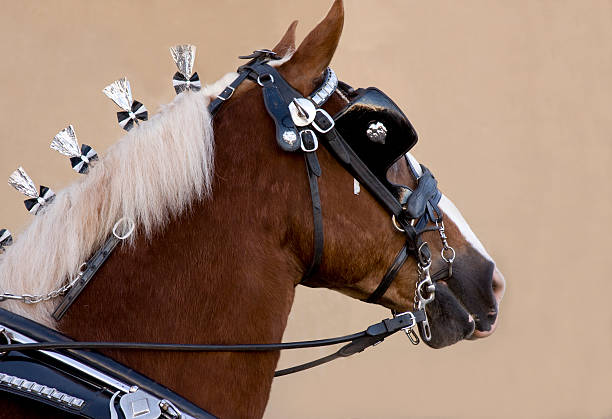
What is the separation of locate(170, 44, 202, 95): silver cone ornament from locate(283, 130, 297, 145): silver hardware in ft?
0.61

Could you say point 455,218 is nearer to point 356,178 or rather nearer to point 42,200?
point 356,178

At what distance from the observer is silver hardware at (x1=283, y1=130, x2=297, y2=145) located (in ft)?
3.16

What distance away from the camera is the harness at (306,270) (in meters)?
0.81

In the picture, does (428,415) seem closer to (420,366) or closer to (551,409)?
(420,366)

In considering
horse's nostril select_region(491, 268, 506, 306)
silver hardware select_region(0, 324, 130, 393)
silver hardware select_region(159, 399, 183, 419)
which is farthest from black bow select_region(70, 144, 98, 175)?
horse's nostril select_region(491, 268, 506, 306)

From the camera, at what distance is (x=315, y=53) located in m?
1.00

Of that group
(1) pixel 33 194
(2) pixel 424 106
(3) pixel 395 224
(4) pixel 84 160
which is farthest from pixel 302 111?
(2) pixel 424 106

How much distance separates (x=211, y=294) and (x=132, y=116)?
0.33 m

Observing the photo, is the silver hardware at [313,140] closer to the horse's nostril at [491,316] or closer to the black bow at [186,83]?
the black bow at [186,83]

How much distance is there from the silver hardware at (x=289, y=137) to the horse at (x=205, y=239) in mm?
28

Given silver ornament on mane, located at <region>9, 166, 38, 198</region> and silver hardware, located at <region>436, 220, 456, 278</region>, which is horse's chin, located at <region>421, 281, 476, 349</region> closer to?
silver hardware, located at <region>436, 220, 456, 278</region>

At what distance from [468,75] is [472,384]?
1.67 metres

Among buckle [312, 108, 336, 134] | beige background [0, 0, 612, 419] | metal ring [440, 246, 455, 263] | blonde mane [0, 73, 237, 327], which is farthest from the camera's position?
beige background [0, 0, 612, 419]

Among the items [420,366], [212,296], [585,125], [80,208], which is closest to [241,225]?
[212,296]
